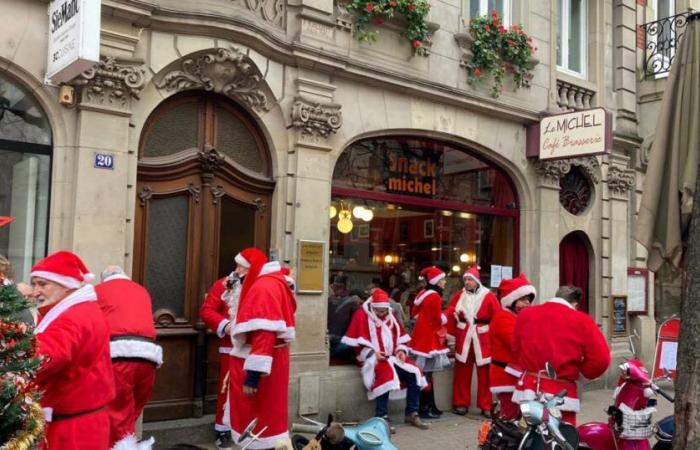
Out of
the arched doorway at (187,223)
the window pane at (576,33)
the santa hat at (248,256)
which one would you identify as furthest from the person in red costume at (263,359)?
the window pane at (576,33)

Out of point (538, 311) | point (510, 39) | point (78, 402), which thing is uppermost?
point (510, 39)

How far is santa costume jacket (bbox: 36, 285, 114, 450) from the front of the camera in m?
3.80

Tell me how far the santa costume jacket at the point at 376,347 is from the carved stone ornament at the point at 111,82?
3671 mm

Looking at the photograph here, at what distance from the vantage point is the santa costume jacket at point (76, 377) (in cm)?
380

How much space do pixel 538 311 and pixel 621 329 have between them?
822 centimetres

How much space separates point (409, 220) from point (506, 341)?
3254 mm

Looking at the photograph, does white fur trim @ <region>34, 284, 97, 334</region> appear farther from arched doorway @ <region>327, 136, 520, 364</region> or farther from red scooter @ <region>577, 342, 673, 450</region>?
arched doorway @ <region>327, 136, 520, 364</region>

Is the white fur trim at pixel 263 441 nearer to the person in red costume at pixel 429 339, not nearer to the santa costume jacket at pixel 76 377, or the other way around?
the santa costume jacket at pixel 76 377

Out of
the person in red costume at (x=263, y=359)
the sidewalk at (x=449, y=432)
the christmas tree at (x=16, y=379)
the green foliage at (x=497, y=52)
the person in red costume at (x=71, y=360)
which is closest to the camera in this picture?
the christmas tree at (x=16, y=379)

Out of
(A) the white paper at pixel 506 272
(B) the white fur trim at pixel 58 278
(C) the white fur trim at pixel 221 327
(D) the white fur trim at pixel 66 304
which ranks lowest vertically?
(C) the white fur trim at pixel 221 327

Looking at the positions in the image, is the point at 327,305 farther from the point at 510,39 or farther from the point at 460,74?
the point at 510,39

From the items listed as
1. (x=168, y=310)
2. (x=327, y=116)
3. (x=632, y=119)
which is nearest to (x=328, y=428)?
(x=168, y=310)

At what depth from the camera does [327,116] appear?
900 centimetres

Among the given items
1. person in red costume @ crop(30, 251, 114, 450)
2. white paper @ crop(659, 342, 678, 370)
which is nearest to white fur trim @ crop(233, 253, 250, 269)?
person in red costume @ crop(30, 251, 114, 450)
